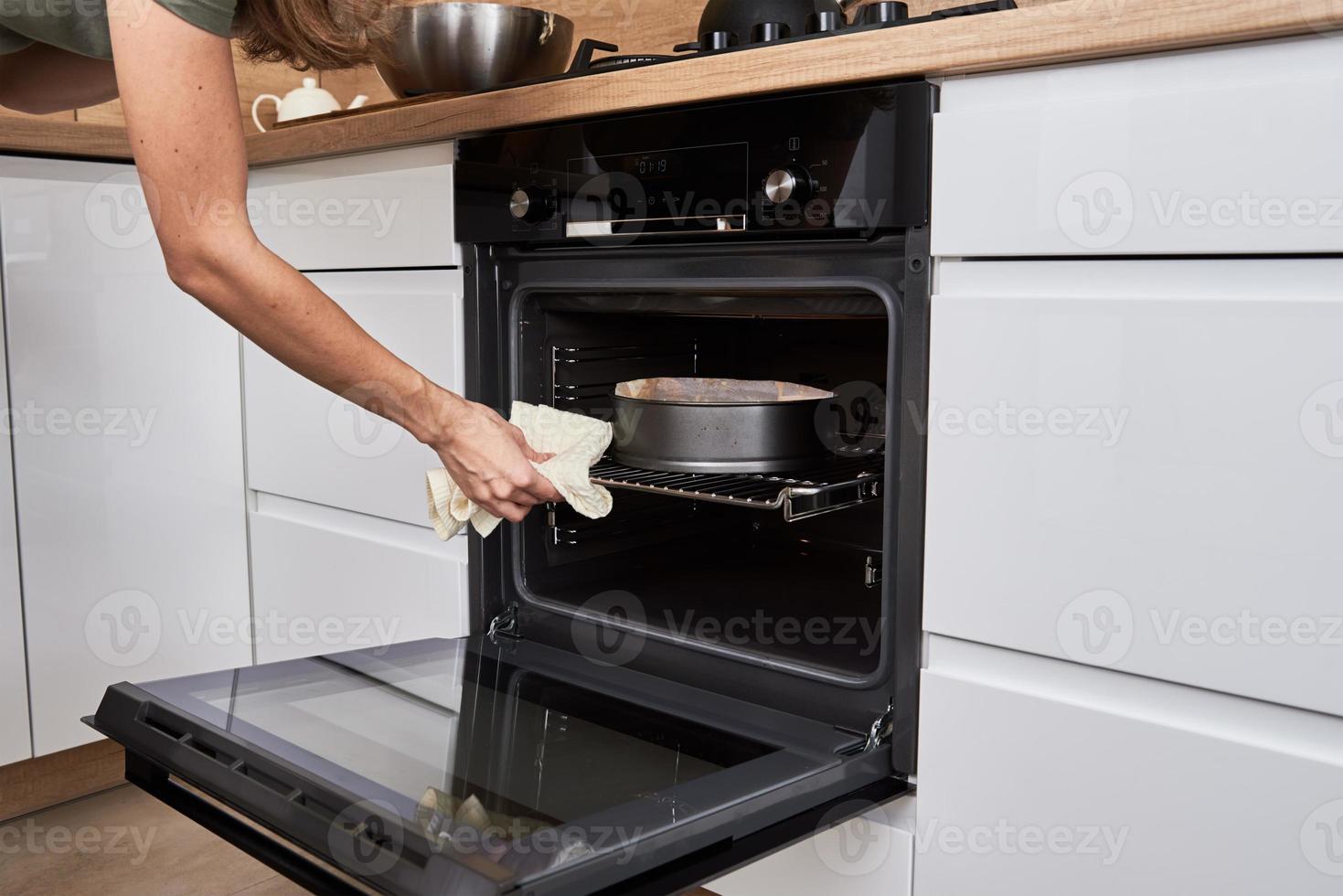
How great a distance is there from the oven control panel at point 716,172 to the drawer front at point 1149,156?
4 centimetres

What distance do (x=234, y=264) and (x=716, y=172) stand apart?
1.48 ft

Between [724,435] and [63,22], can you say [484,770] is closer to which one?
[724,435]

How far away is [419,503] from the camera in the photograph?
4.84 ft

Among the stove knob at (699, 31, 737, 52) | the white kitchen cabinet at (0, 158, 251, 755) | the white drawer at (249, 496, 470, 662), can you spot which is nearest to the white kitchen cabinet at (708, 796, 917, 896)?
the white drawer at (249, 496, 470, 662)

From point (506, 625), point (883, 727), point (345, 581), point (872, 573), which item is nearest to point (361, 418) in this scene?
point (345, 581)

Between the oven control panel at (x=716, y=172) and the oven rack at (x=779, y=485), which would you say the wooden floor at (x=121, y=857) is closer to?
the oven rack at (x=779, y=485)

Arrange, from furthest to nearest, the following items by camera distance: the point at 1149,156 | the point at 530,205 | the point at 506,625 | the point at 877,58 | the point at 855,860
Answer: the point at 506,625, the point at 530,205, the point at 855,860, the point at 877,58, the point at 1149,156

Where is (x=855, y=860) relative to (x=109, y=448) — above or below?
below

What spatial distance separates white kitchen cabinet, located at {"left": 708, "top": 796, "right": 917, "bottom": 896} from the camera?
40.6 inches

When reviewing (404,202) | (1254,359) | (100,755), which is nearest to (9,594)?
(100,755)

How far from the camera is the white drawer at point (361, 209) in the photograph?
1.40 m

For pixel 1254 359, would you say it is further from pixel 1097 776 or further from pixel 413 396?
pixel 413 396

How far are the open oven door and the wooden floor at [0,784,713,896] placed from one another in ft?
1.75

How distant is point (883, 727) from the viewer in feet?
3.36
